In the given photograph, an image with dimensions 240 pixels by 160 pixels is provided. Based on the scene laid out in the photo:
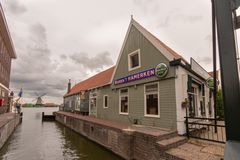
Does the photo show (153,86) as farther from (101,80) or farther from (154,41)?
(101,80)

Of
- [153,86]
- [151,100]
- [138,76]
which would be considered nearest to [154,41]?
[138,76]

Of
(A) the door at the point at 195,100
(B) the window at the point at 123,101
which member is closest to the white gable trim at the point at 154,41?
(A) the door at the point at 195,100

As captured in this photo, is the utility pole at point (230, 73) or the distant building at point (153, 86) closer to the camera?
the utility pole at point (230, 73)

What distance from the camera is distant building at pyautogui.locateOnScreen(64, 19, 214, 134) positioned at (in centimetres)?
741

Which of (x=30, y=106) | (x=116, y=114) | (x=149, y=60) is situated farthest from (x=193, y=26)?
(x=30, y=106)

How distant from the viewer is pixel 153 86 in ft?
28.2

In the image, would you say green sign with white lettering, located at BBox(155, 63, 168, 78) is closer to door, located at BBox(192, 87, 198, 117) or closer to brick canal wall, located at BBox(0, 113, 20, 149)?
door, located at BBox(192, 87, 198, 117)

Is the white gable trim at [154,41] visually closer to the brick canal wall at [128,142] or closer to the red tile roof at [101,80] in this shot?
the brick canal wall at [128,142]

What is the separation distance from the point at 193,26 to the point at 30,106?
157217 mm

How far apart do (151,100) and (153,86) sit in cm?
81

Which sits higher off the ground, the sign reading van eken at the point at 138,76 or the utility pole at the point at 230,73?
the sign reading van eken at the point at 138,76

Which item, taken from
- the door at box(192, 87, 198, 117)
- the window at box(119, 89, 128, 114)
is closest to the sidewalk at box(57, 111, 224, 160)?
the door at box(192, 87, 198, 117)

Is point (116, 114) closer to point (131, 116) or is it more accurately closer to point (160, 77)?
point (131, 116)

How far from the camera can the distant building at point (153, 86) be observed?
7.41 metres
